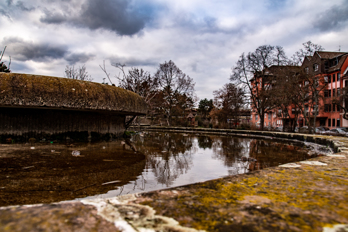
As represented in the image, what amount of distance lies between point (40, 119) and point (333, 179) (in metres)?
7.41

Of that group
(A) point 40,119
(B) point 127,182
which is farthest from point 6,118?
(B) point 127,182

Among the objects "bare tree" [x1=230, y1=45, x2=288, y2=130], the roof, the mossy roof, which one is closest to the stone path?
the mossy roof

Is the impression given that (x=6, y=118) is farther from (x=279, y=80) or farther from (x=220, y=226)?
(x=279, y=80)

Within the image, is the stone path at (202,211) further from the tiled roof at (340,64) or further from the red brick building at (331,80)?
the tiled roof at (340,64)

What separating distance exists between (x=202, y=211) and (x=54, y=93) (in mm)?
5685

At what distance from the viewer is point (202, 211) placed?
1.14 meters

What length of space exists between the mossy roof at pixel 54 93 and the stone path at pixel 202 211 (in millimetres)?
5134

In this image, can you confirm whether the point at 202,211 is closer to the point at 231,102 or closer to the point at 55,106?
the point at 55,106

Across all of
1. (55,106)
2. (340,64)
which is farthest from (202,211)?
(340,64)

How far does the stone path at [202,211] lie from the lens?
0.97m

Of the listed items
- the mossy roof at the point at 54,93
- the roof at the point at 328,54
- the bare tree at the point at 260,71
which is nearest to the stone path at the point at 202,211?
the mossy roof at the point at 54,93

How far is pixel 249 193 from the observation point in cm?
147

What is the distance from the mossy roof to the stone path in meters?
5.13

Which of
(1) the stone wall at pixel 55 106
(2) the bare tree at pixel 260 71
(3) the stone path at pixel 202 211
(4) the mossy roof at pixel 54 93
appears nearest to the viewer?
(3) the stone path at pixel 202 211
